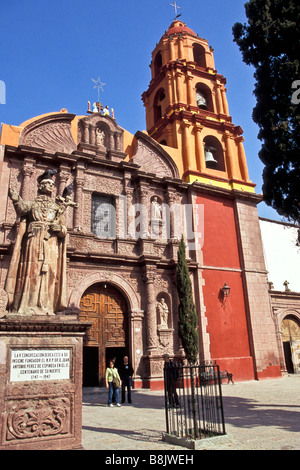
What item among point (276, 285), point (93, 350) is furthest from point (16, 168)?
point (276, 285)

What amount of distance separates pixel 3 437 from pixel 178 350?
1106 centimetres

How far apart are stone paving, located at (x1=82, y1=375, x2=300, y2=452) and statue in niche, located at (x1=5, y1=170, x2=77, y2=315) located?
7.28ft

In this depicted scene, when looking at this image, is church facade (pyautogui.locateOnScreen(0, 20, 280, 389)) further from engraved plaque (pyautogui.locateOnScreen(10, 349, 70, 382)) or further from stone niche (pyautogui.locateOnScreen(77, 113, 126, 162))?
engraved plaque (pyautogui.locateOnScreen(10, 349, 70, 382))

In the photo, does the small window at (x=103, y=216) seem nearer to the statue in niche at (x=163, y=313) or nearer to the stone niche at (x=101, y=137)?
the stone niche at (x=101, y=137)

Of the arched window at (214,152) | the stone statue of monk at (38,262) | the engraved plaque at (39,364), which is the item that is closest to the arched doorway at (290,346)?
the arched window at (214,152)

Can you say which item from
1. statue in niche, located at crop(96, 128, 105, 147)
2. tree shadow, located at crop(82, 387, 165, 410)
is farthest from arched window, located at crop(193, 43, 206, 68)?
tree shadow, located at crop(82, 387, 165, 410)

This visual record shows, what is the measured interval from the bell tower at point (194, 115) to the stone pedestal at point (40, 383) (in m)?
14.0

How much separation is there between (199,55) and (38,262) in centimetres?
2248

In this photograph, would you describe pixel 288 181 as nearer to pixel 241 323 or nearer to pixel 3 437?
pixel 3 437

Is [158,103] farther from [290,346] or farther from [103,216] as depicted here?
[290,346]

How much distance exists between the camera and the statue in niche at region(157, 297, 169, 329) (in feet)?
49.3

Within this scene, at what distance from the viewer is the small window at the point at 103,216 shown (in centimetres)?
1558

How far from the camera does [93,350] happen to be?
15.0 meters

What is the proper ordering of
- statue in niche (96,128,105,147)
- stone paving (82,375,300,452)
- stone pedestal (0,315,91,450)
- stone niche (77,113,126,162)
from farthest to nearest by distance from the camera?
statue in niche (96,128,105,147)
stone niche (77,113,126,162)
stone paving (82,375,300,452)
stone pedestal (0,315,91,450)
